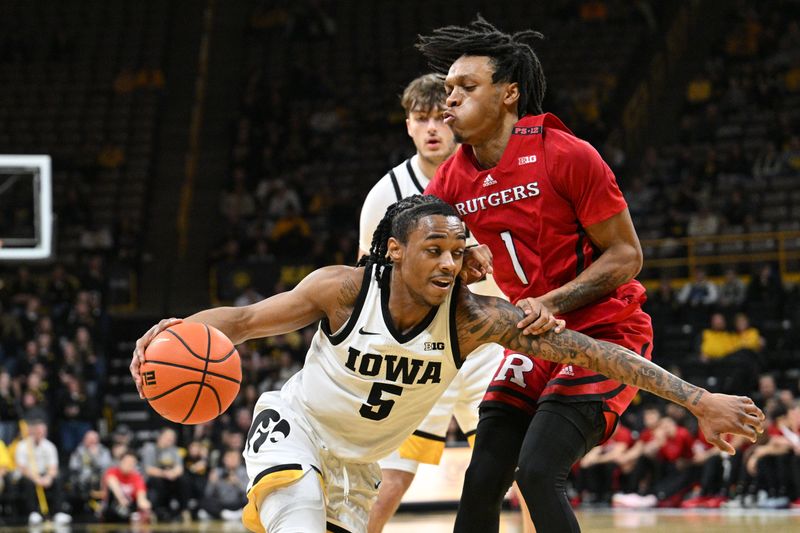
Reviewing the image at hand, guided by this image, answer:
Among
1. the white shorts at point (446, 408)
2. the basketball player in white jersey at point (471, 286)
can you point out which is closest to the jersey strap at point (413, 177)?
the basketball player in white jersey at point (471, 286)

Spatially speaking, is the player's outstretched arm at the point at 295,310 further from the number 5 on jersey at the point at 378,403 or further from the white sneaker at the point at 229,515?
the white sneaker at the point at 229,515

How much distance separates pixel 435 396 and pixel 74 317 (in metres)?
14.0

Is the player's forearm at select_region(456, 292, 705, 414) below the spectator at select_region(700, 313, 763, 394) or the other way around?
the other way around

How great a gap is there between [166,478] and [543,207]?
1163 cm

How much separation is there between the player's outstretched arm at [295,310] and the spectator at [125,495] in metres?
11.1

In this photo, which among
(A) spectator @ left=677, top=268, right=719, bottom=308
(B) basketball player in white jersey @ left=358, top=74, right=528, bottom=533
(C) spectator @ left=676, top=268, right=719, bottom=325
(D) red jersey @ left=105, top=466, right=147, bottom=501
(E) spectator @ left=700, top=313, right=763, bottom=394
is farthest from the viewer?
(A) spectator @ left=677, top=268, right=719, bottom=308

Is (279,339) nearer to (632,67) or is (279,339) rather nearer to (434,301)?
(632,67)

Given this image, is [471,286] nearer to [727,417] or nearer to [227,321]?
[227,321]

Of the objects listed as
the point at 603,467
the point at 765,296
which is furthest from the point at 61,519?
the point at 765,296

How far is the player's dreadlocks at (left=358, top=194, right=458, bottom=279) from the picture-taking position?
14.6 ft

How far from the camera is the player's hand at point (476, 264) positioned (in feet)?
14.7

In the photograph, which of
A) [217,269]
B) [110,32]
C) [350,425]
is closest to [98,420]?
[217,269]

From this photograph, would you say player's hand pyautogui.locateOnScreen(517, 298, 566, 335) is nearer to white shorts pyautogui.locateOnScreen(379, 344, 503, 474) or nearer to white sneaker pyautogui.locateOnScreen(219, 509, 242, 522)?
white shorts pyautogui.locateOnScreen(379, 344, 503, 474)

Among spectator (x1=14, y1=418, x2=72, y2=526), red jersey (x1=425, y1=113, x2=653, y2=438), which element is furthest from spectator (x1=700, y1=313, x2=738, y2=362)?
red jersey (x1=425, y1=113, x2=653, y2=438)
